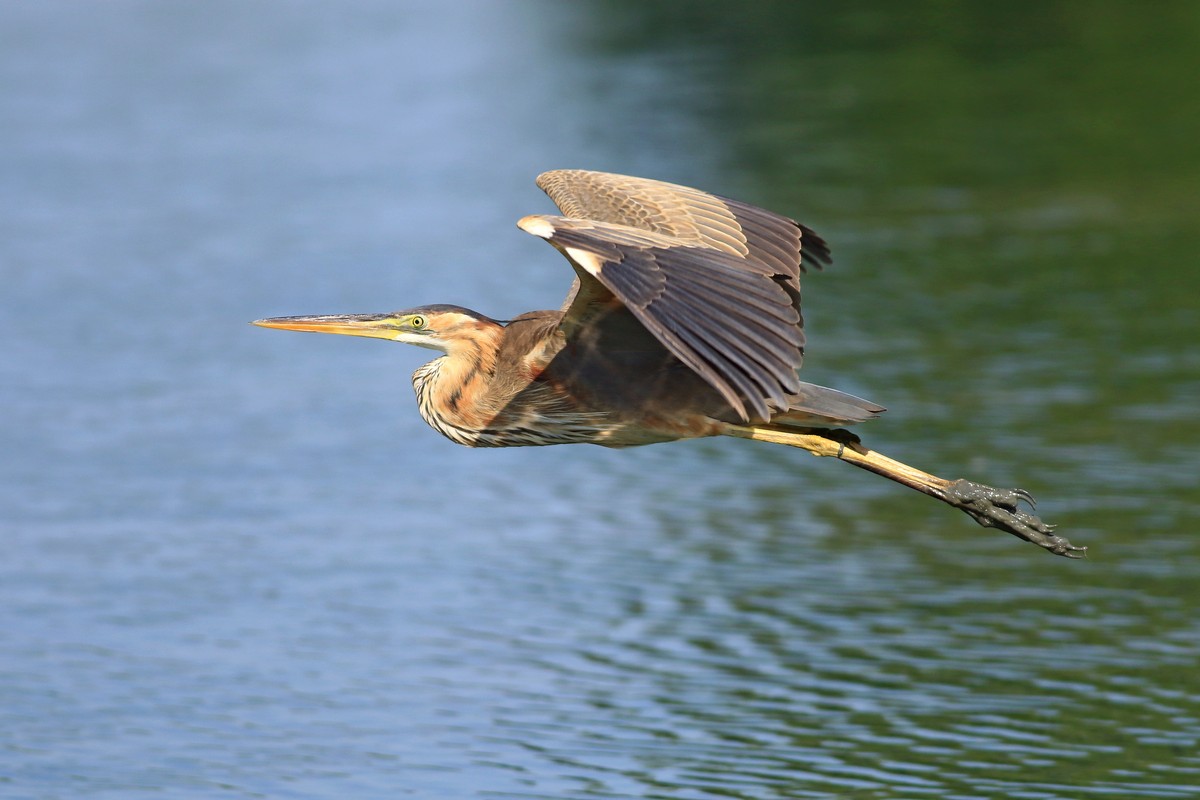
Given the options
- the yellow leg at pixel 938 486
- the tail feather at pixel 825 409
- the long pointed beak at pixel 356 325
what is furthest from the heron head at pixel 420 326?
the tail feather at pixel 825 409

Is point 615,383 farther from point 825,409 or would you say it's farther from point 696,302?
point 696,302

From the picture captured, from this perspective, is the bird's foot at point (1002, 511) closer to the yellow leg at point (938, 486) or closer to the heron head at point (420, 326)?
the yellow leg at point (938, 486)

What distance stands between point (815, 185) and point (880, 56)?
7056 mm

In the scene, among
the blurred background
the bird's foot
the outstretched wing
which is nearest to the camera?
the outstretched wing

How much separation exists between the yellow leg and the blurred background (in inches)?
50.4

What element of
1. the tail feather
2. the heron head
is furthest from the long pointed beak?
the tail feather

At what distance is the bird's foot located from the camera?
8.37 m

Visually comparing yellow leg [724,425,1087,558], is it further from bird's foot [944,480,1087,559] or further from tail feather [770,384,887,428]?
tail feather [770,384,887,428]

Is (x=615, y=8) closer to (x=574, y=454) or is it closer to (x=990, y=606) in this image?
(x=574, y=454)

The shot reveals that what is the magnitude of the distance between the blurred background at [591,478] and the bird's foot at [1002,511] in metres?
1.25

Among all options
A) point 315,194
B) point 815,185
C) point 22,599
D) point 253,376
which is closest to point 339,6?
point 315,194

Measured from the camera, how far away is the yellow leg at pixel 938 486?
27.5 feet

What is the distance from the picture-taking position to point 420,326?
8.43 meters

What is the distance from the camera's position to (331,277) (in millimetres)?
19203
